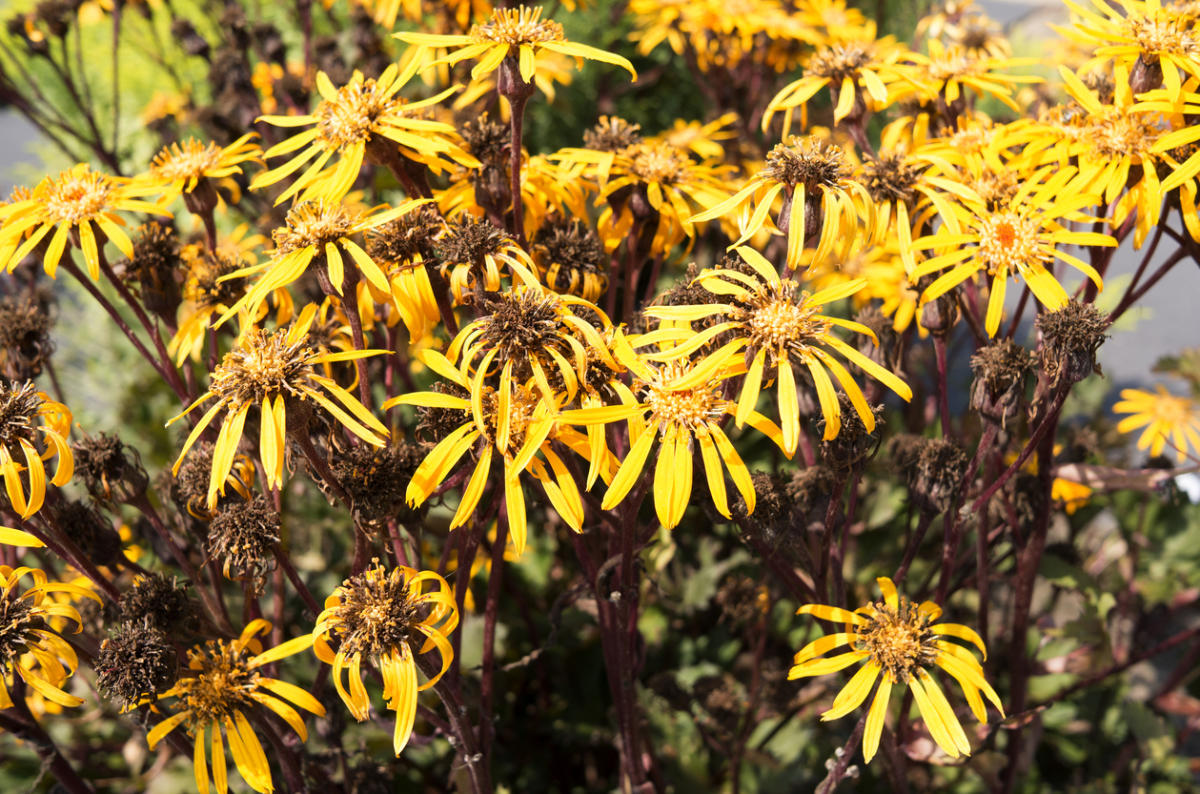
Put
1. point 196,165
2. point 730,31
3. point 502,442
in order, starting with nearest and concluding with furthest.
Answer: point 502,442
point 196,165
point 730,31

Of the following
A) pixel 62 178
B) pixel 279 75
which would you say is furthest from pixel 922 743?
pixel 279 75

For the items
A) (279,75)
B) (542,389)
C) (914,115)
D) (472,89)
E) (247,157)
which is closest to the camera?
(542,389)

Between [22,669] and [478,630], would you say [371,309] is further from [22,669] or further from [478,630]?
[478,630]

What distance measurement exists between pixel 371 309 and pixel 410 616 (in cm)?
63

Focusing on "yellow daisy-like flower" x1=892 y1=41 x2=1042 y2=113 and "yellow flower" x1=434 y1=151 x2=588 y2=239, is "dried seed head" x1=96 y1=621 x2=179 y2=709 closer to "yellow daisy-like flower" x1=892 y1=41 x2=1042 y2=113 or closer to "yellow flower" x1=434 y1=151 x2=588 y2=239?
"yellow flower" x1=434 y1=151 x2=588 y2=239

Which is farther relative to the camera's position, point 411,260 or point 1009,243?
point 1009,243

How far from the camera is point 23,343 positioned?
1942 mm

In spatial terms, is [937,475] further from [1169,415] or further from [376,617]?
[1169,415]

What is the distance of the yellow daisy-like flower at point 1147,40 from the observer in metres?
1.71

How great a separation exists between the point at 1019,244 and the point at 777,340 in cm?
61

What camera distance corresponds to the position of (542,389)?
4.25ft

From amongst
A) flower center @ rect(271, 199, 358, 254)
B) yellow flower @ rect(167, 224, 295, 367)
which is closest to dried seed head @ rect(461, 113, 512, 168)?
flower center @ rect(271, 199, 358, 254)

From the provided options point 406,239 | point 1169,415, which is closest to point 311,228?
point 406,239

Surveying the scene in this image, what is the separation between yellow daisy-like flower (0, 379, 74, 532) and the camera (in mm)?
1370
